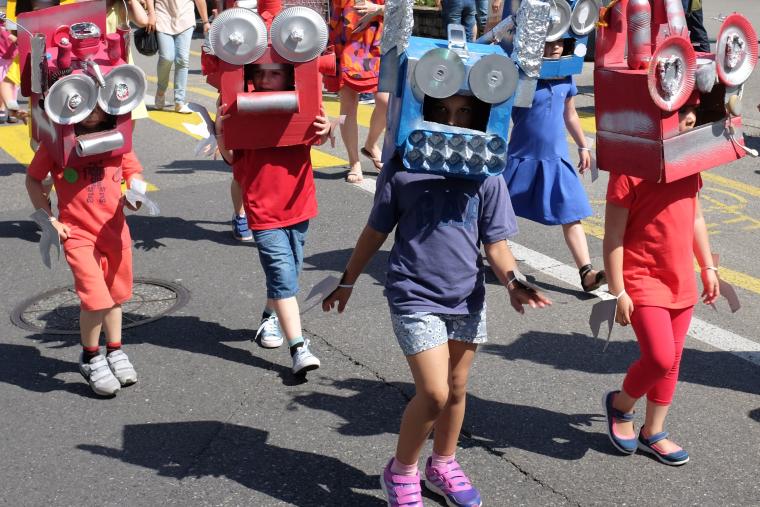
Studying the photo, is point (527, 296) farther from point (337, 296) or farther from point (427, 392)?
point (337, 296)

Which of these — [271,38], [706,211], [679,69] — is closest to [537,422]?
[679,69]

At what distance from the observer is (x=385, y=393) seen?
5.05 meters

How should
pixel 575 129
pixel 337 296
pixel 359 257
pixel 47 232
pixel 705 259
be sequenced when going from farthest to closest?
pixel 575 129
pixel 47 232
pixel 705 259
pixel 337 296
pixel 359 257

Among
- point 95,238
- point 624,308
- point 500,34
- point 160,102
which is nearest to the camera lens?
point 624,308


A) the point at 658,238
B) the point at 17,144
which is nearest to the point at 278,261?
the point at 658,238

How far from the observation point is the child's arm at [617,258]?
4.11 meters

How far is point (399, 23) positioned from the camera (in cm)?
362

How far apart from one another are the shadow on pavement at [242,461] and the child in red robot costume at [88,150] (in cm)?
51

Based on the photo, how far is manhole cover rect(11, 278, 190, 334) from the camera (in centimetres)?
596

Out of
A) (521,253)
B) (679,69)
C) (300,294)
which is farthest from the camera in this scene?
(521,253)

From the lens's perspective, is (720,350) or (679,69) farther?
(720,350)

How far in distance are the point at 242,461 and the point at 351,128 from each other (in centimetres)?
486

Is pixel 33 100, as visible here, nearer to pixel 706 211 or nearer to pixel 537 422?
pixel 537 422

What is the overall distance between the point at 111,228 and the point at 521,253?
310cm
